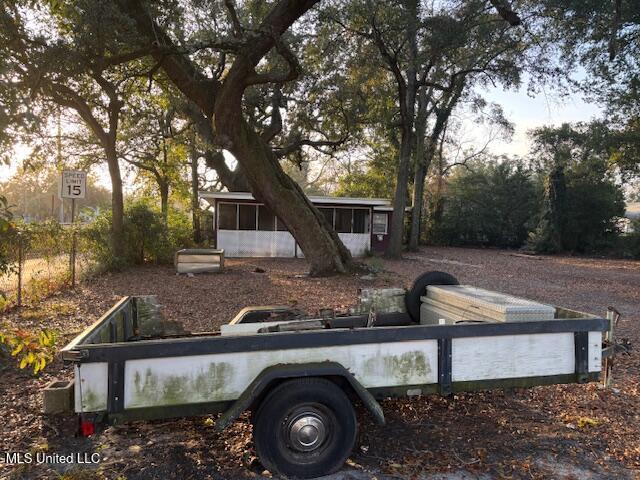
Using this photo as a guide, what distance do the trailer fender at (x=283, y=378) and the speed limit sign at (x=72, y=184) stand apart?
33.9 feet

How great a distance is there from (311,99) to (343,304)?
1244cm

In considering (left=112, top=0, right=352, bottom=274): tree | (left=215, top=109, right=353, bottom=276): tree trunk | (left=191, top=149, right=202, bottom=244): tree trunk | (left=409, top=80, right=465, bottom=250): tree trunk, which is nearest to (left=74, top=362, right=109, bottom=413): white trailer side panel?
(left=112, top=0, right=352, bottom=274): tree

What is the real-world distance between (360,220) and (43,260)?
48.9 ft

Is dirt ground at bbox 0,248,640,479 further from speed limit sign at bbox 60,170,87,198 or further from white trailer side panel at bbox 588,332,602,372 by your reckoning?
speed limit sign at bbox 60,170,87,198

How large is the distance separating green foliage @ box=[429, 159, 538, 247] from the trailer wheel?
31.3m

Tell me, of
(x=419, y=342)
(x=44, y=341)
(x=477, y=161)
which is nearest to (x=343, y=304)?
(x=419, y=342)

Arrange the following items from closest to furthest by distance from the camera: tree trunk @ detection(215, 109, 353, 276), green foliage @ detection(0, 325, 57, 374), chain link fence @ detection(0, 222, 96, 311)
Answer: green foliage @ detection(0, 325, 57, 374) → chain link fence @ detection(0, 222, 96, 311) → tree trunk @ detection(215, 109, 353, 276)

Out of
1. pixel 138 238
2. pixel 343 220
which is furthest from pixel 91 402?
pixel 343 220

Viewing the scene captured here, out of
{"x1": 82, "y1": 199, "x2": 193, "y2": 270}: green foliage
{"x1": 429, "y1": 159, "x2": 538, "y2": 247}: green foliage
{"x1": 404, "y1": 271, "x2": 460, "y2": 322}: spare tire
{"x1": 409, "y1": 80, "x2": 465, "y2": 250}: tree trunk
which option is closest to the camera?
{"x1": 404, "y1": 271, "x2": 460, "y2": 322}: spare tire

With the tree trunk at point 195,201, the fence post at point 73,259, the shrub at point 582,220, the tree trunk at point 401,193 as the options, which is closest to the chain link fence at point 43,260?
the fence post at point 73,259

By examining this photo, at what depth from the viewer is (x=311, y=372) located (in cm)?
304

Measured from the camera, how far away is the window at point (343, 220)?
76.3 ft

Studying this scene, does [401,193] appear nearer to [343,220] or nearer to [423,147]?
[343,220]

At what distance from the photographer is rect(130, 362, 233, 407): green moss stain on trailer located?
2914mm
